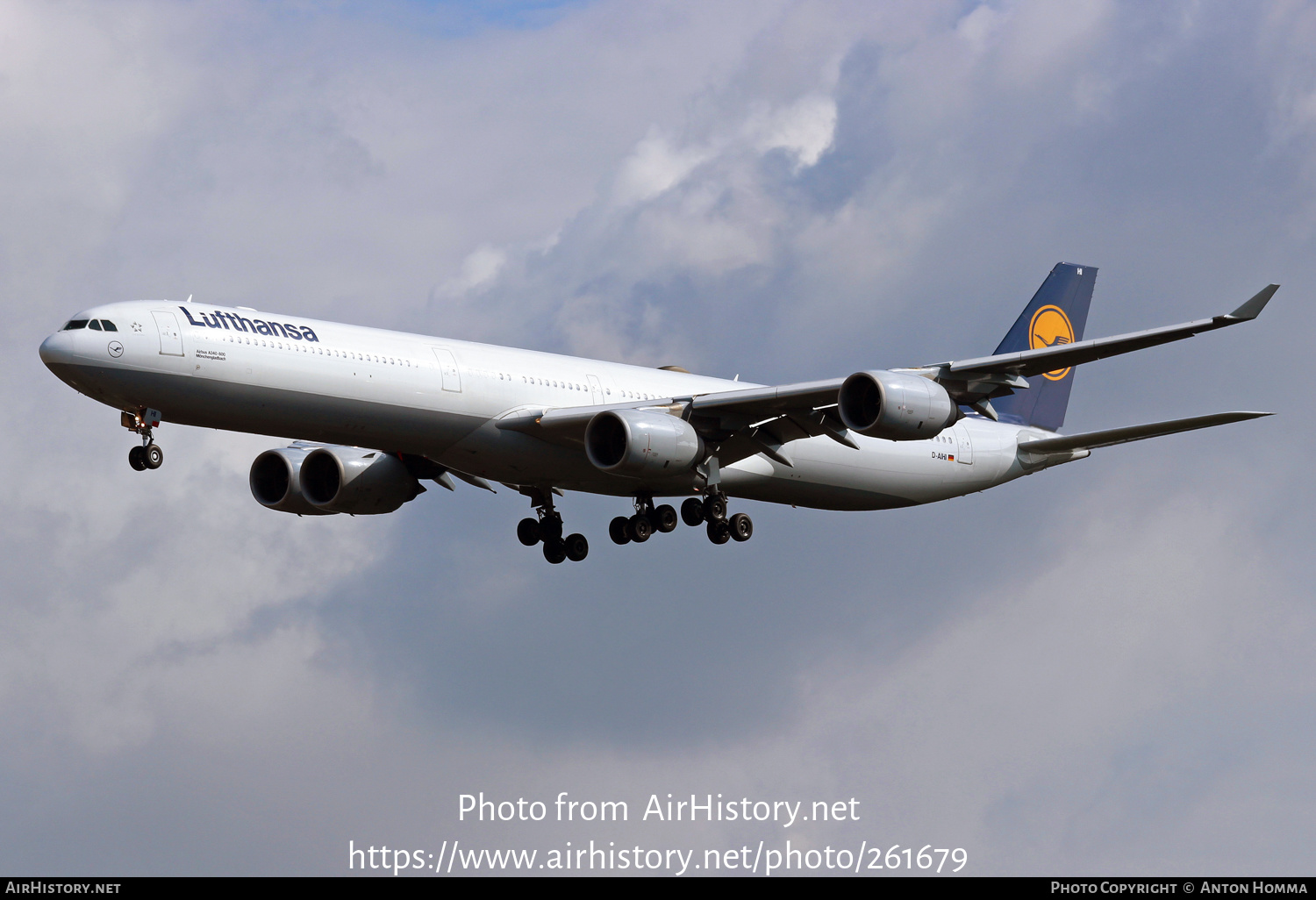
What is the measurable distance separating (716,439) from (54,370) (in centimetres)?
1713

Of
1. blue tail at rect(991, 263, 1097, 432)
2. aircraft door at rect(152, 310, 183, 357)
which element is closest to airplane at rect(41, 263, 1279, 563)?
aircraft door at rect(152, 310, 183, 357)

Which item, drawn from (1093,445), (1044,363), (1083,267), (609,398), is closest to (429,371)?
(609,398)

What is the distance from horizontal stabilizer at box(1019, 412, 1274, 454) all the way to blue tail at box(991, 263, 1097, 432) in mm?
2615

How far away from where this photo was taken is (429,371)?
136 feet

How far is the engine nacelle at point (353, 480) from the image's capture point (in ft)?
158

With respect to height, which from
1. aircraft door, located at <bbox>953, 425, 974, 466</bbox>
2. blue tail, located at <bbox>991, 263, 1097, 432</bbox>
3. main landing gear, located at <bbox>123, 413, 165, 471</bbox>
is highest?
blue tail, located at <bbox>991, 263, 1097, 432</bbox>

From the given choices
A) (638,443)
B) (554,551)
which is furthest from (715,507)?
(554,551)

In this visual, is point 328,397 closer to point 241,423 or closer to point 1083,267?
point 241,423

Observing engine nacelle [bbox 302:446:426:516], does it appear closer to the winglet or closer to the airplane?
the airplane

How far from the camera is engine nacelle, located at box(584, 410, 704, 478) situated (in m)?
41.9

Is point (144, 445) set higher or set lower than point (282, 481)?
lower

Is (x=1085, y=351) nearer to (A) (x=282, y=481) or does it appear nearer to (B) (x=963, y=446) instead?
(B) (x=963, y=446)

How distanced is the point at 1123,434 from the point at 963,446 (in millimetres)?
5960

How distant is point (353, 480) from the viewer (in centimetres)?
4822
